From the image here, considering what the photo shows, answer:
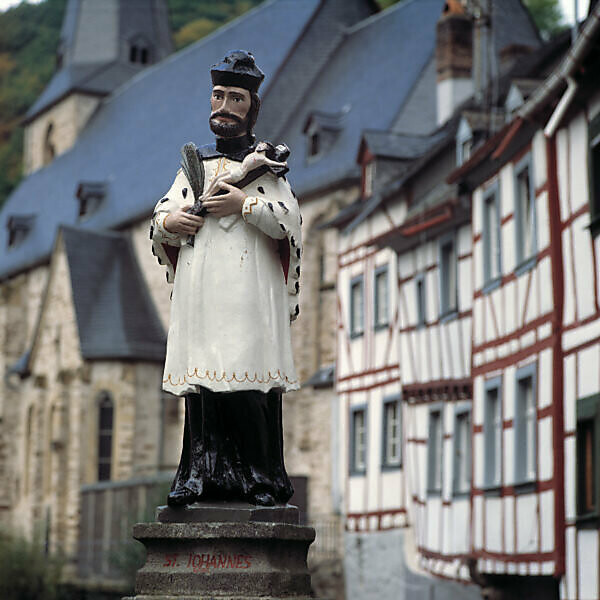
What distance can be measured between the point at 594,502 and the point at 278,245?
7.81 meters

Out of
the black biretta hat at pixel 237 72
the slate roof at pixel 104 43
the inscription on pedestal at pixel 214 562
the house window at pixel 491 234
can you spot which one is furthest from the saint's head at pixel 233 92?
the slate roof at pixel 104 43

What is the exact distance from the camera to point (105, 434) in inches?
1585

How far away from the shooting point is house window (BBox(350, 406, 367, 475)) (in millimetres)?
24281

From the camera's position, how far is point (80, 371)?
40.2 meters

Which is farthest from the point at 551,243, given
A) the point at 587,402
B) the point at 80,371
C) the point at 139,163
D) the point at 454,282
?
the point at 139,163

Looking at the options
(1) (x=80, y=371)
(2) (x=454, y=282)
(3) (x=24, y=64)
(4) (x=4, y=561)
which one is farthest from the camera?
(3) (x=24, y=64)

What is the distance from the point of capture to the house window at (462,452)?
62.2ft

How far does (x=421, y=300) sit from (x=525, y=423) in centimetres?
590

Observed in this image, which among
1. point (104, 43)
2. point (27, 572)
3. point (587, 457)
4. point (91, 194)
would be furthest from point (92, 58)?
point (587, 457)

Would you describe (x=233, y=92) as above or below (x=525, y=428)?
above

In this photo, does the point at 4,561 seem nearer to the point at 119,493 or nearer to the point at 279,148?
the point at 119,493

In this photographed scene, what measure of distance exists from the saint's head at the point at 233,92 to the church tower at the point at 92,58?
4791cm

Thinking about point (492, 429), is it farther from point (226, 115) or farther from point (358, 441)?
point (226, 115)

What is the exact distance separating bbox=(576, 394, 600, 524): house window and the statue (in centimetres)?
736
